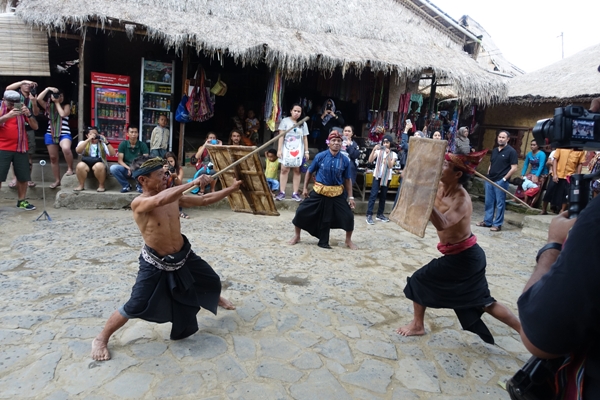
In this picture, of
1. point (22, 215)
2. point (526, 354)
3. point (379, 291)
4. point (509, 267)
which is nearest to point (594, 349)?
point (526, 354)

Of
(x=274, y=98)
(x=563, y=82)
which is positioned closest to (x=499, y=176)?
(x=274, y=98)

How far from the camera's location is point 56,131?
813 centimetres

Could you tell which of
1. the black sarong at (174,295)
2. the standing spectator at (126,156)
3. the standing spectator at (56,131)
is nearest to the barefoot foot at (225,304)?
the black sarong at (174,295)

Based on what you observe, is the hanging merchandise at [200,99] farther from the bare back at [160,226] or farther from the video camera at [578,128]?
the video camera at [578,128]

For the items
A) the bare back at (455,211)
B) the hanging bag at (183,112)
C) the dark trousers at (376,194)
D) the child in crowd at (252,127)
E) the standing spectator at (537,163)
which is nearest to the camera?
the bare back at (455,211)

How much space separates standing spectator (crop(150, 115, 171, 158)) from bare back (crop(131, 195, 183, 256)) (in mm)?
5805

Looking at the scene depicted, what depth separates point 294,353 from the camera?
335 centimetres

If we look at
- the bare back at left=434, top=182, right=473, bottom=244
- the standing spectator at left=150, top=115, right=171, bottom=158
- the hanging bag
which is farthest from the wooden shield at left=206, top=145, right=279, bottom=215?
the hanging bag

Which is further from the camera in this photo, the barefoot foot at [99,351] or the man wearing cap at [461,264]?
the man wearing cap at [461,264]

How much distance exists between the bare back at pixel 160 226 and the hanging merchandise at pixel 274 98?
631cm

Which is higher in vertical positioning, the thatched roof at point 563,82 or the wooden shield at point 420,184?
the thatched roof at point 563,82

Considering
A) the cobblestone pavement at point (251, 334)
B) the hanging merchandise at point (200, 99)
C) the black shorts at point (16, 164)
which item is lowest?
the cobblestone pavement at point (251, 334)

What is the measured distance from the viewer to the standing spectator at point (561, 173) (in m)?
8.38

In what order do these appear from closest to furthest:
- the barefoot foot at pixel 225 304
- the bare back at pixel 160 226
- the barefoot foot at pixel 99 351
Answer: the barefoot foot at pixel 99 351, the bare back at pixel 160 226, the barefoot foot at pixel 225 304
